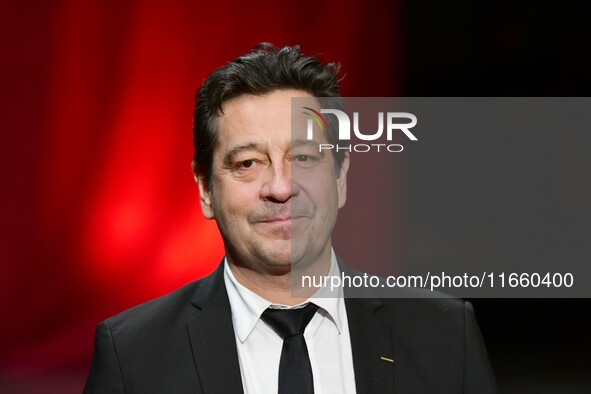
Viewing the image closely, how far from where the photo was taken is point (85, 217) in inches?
107

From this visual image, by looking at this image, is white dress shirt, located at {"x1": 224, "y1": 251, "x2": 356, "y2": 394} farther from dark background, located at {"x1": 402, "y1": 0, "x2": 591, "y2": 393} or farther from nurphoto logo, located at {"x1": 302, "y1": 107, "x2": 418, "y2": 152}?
dark background, located at {"x1": 402, "y1": 0, "x2": 591, "y2": 393}

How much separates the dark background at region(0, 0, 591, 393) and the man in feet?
3.27

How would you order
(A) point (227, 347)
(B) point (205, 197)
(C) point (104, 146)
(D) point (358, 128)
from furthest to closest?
(C) point (104, 146)
(D) point (358, 128)
(B) point (205, 197)
(A) point (227, 347)

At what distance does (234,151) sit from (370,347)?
0.47 m

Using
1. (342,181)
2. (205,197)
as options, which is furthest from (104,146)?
(342,181)

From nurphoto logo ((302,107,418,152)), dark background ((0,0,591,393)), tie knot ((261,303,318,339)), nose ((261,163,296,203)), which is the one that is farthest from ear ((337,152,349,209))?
dark background ((0,0,591,393))

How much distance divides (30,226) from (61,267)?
168 millimetres

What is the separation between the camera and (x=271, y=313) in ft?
5.42

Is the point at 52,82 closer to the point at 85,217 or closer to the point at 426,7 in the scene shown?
the point at 85,217

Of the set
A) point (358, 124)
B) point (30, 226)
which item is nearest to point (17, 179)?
point (30, 226)

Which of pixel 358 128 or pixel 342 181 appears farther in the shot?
pixel 358 128

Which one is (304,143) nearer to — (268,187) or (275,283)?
(268,187)

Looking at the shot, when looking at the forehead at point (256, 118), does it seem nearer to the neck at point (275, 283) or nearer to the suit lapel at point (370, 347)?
the neck at point (275, 283)

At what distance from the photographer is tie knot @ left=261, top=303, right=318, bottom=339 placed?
5.40ft
